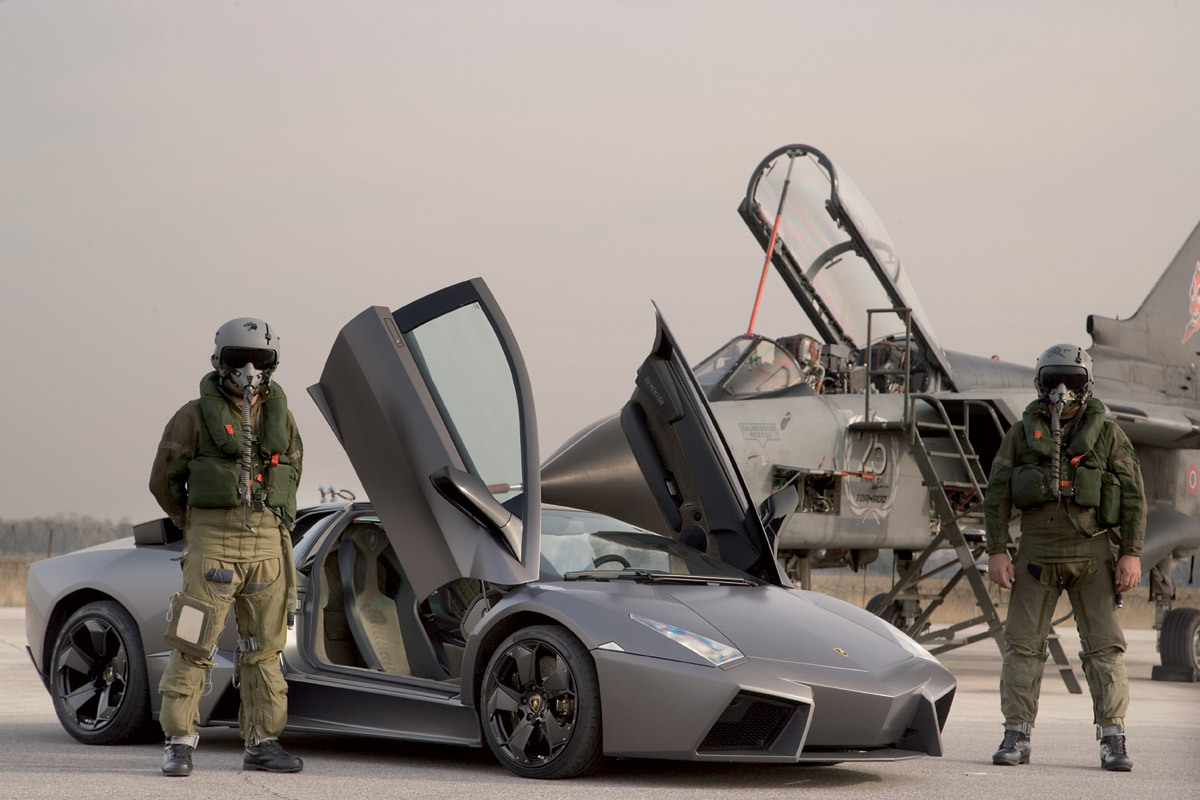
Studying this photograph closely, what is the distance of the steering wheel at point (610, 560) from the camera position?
21.2 feet

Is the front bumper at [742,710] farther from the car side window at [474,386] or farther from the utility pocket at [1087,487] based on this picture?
the utility pocket at [1087,487]

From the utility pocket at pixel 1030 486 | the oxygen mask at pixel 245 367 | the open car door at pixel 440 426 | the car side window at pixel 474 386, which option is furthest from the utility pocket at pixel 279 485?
the utility pocket at pixel 1030 486

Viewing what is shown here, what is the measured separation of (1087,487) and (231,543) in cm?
389

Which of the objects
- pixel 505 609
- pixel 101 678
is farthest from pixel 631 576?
pixel 101 678

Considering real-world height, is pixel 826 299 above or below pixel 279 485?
above

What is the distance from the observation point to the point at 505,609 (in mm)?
5832

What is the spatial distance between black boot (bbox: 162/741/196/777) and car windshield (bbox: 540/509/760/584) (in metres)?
1.64

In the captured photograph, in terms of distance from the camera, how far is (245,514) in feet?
18.8

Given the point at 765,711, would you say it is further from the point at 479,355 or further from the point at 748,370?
the point at 748,370

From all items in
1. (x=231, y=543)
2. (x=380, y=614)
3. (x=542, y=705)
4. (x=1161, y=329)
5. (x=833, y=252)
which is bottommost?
(x=542, y=705)

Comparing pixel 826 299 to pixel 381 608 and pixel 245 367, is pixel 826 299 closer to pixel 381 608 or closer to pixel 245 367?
pixel 381 608

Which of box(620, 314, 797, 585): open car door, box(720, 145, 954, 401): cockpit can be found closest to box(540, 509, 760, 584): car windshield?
box(620, 314, 797, 585): open car door

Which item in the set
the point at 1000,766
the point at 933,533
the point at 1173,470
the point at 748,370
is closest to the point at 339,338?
the point at 1000,766

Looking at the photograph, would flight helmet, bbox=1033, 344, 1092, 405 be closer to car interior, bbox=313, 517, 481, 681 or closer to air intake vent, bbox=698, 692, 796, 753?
air intake vent, bbox=698, 692, 796, 753
